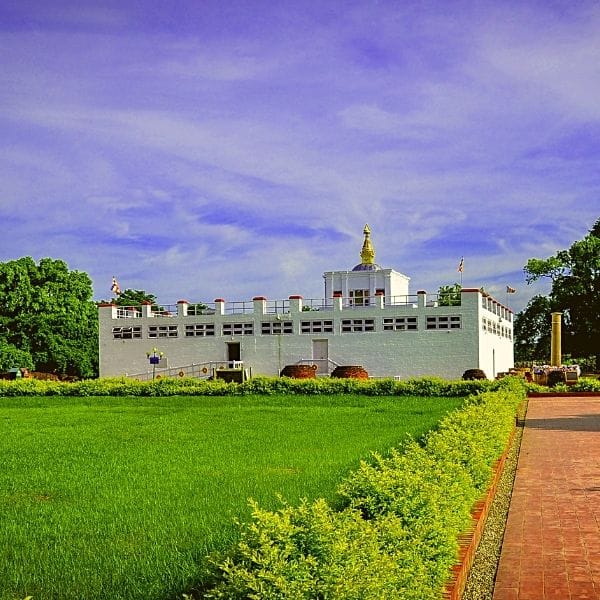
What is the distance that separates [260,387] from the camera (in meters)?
25.0

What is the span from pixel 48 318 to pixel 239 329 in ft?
32.3

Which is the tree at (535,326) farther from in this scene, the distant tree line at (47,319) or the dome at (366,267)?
the distant tree line at (47,319)

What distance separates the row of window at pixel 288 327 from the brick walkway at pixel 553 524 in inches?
929

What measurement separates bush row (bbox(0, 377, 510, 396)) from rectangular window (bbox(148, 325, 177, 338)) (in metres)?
14.4

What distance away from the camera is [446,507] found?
546 centimetres

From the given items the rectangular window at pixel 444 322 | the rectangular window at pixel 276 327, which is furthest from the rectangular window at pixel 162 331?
the rectangular window at pixel 444 322

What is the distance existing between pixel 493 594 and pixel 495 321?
37.9 meters

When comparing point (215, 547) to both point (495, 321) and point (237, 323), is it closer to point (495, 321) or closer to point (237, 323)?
point (237, 323)

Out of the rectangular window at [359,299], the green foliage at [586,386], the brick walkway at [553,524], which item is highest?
the rectangular window at [359,299]

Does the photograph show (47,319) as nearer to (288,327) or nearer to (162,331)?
(162,331)

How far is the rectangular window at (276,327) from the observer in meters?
39.7

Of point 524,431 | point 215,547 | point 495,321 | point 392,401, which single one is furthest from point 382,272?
point 215,547

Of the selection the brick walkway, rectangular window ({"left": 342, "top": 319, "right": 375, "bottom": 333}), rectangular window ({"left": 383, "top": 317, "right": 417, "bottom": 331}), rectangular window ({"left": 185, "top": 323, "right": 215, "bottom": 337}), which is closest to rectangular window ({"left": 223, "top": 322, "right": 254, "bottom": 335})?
rectangular window ({"left": 185, "top": 323, "right": 215, "bottom": 337})

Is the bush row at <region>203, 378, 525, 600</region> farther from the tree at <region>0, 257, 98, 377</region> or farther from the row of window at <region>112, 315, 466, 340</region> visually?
the tree at <region>0, 257, 98, 377</region>
